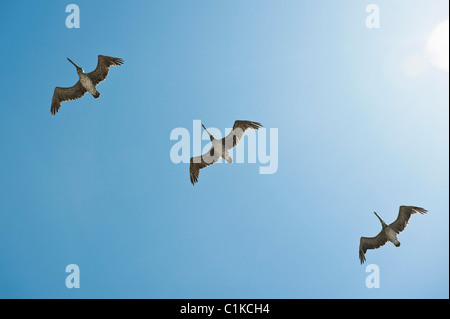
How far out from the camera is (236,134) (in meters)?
18.8

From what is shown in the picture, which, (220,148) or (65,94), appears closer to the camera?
(220,148)

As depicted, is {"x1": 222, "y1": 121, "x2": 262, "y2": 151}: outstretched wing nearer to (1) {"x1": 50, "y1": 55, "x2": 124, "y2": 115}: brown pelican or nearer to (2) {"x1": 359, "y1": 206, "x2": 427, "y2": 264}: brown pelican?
(1) {"x1": 50, "y1": 55, "x2": 124, "y2": 115}: brown pelican

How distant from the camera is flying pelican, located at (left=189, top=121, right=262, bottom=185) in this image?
18.6 metres

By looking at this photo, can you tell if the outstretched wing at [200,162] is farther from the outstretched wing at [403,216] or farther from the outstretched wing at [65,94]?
the outstretched wing at [403,216]

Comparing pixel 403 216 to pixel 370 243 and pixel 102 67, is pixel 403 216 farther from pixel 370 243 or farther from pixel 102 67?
pixel 102 67

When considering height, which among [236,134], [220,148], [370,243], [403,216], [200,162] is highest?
[236,134]

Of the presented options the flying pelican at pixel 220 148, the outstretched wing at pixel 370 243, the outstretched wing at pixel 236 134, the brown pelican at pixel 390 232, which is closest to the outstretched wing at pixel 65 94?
the flying pelican at pixel 220 148

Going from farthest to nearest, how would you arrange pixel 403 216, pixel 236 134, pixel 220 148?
1. pixel 403 216
2. pixel 220 148
3. pixel 236 134

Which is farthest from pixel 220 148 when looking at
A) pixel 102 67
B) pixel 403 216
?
pixel 403 216

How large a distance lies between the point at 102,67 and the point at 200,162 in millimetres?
7302

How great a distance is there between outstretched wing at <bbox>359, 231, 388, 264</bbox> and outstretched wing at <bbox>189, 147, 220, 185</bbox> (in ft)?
34.6

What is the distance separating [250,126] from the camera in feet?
60.6
